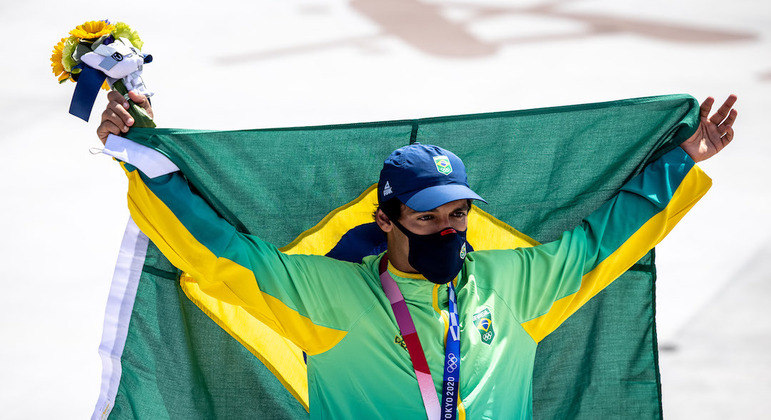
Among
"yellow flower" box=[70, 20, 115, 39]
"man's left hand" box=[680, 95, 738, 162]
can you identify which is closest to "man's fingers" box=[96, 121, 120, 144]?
"yellow flower" box=[70, 20, 115, 39]

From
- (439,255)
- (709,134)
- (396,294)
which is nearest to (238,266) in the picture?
(396,294)

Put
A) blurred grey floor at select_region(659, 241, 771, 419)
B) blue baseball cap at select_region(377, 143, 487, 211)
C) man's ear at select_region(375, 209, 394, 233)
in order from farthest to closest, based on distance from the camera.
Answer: blurred grey floor at select_region(659, 241, 771, 419) → man's ear at select_region(375, 209, 394, 233) → blue baseball cap at select_region(377, 143, 487, 211)

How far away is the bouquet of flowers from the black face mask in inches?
38.2

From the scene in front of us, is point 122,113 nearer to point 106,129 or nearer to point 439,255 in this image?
point 106,129

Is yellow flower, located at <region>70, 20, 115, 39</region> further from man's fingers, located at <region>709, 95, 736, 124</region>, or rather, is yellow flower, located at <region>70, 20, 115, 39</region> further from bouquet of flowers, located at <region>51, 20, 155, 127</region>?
man's fingers, located at <region>709, 95, 736, 124</region>

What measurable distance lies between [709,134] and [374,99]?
522 cm

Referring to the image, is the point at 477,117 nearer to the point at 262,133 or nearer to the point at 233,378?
the point at 262,133

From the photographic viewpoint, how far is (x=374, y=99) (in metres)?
8.55

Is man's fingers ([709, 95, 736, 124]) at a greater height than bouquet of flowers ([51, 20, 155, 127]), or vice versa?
man's fingers ([709, 95, 736, 124])

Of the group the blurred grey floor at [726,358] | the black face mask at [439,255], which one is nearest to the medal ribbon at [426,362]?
the black face mask at [439,255]

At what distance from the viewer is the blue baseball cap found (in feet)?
10.1

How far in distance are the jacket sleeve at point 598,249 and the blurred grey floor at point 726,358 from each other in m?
2.26

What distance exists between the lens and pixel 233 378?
3.58 m

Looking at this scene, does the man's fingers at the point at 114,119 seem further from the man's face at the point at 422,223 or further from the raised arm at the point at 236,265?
the man's face at the point at 422,223
